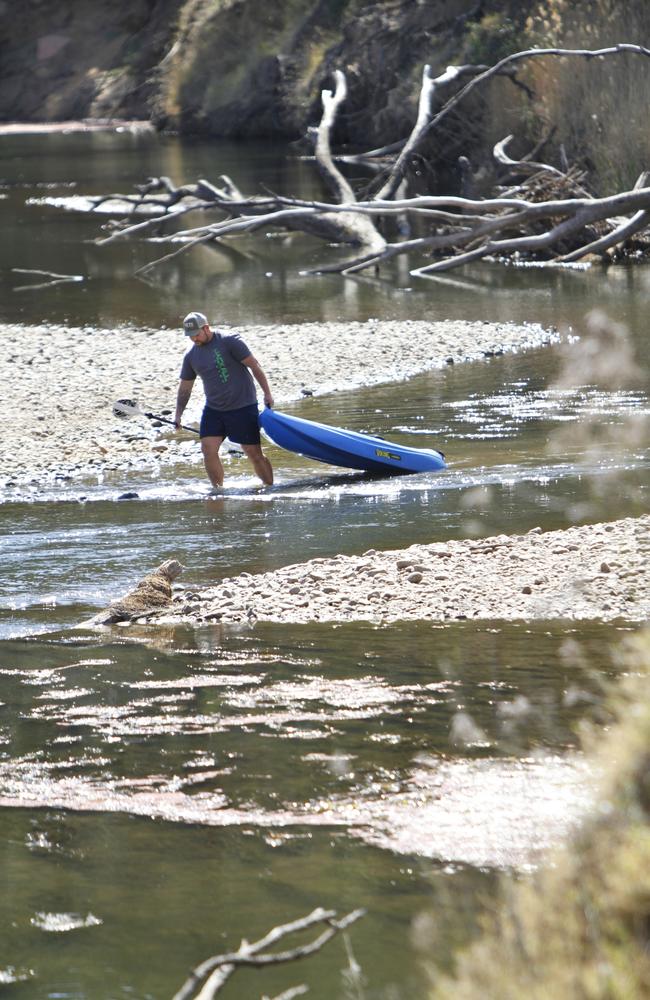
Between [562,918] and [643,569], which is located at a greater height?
[562,918]

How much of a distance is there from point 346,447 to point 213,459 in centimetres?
125

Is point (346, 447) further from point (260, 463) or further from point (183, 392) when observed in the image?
point (183, 392)

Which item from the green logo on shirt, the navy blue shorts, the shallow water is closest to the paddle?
the navy blue shorts

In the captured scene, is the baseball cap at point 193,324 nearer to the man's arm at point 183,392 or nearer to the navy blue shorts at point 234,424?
the man's arm at point 183,392

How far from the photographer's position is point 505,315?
2264cm

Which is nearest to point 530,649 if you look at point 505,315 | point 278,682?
point 278,682

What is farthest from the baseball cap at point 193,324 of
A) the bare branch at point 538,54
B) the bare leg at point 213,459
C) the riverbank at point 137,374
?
the bare branch at point 538,54

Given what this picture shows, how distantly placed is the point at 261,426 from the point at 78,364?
623 cm

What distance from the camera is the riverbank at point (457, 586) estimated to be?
9.24m

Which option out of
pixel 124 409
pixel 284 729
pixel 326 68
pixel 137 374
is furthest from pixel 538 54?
pixel 326 68

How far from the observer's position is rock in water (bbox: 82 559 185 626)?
9.59 meters

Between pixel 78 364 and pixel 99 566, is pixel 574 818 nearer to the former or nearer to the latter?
pixel 99 566

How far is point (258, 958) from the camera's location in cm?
405

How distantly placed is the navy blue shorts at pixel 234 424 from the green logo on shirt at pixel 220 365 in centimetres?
34
